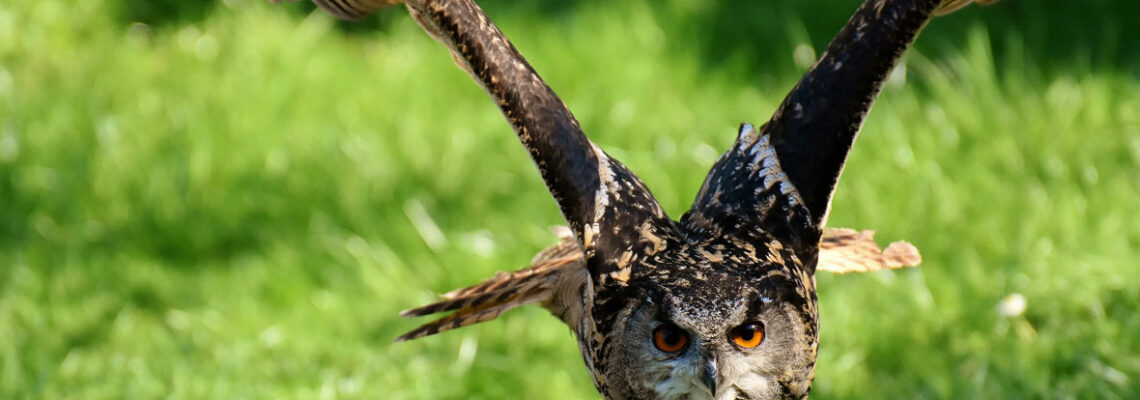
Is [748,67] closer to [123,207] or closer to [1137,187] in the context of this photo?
[1137,187]

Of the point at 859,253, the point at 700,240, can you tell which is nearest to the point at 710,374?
the point at 700,240

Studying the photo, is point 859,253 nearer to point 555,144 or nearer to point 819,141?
point 819,141

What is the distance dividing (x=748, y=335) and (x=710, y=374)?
14 centimetres

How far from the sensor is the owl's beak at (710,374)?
9.86ft

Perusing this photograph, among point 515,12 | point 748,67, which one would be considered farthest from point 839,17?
point 515,12

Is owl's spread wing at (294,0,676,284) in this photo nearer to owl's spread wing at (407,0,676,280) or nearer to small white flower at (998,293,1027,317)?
owl's spread wing at (407,0,676,280)

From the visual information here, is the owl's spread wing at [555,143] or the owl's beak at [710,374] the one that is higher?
the owl's spread wing at [555,143]

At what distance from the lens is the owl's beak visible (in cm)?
301

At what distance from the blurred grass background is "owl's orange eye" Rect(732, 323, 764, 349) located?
1276 millimetres

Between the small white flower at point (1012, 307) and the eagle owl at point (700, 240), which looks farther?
the small white flower at point (1012, 307)

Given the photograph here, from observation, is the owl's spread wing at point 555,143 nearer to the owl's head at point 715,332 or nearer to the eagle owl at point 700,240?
the eagle owl at point 700,240

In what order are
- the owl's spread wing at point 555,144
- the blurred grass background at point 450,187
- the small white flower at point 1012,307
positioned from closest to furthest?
the owl's spread wing at point 555,144, the small white flower at point 1012,307, the blurred grass background at point 450,187

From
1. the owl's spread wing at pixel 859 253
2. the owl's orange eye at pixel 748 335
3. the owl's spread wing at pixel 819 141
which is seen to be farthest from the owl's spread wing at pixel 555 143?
the owl's spread wing at pixel 859 253

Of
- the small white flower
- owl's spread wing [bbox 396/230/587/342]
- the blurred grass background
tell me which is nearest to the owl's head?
owl's spread wing [bbox 396/230/587/342]
